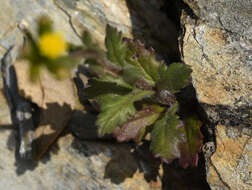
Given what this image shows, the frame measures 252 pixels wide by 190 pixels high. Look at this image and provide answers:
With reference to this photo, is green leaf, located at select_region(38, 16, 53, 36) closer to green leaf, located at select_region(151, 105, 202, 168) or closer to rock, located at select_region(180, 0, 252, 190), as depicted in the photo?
green leaf, located at select_region(151, 105, 202, 168)

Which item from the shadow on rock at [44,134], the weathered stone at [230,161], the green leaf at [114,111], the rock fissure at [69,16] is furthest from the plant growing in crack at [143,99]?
the rock fissure at [69,16]

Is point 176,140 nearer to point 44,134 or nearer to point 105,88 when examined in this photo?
point 105,88

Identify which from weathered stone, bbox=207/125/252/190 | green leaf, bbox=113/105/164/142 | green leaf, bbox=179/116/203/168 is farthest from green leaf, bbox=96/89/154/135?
weathered stone, bbox=207/125/252/190

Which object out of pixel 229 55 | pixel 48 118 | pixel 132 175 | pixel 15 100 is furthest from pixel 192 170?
pixel 15 100

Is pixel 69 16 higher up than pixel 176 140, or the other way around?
pixel 69 16

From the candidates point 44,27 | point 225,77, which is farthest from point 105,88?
point 44,27

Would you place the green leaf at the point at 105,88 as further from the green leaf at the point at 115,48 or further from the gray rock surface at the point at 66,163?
the gray rock surface at the point at 66,163
